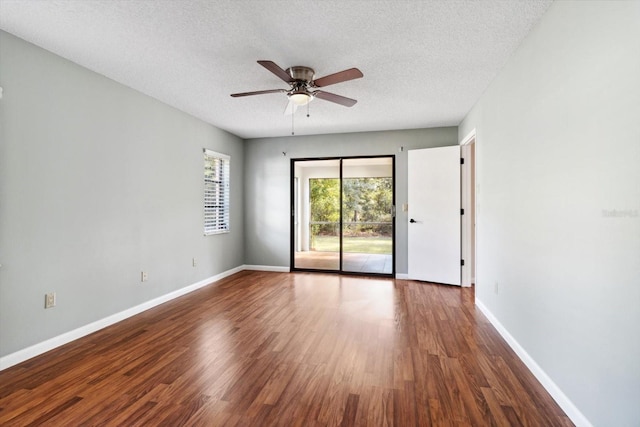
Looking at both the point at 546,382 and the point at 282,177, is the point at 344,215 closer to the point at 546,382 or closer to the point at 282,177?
the point at 282,177

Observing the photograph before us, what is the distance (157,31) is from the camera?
241cm

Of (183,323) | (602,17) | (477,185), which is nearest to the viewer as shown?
(602,17)

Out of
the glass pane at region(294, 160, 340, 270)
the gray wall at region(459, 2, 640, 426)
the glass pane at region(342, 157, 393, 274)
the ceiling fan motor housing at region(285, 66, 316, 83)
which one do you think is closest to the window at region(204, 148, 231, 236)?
the glass pane at region(294, 160, 340, 270)

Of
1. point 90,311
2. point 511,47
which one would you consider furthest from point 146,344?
point 511,47

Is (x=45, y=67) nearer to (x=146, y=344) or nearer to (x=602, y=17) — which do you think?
(x=146, y=344)

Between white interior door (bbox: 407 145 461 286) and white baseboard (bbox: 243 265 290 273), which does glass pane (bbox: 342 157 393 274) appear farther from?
white baseboard (bbox: 243 265 290 273)

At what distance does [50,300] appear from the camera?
2.73m

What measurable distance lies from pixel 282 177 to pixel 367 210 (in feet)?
5.97

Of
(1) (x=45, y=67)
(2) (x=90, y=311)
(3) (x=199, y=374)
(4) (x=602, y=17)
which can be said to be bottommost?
(3) (x=199, y=374)

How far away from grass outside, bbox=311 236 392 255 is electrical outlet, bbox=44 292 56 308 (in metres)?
4.47

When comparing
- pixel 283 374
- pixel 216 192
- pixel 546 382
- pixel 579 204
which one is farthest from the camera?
pixel 216 192

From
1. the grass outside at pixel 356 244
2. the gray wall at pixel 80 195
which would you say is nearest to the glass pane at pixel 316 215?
the grass outside at pixel 356 244

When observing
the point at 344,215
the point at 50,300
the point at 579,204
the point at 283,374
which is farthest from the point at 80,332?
the point at 344,215

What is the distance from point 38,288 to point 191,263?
205cm
